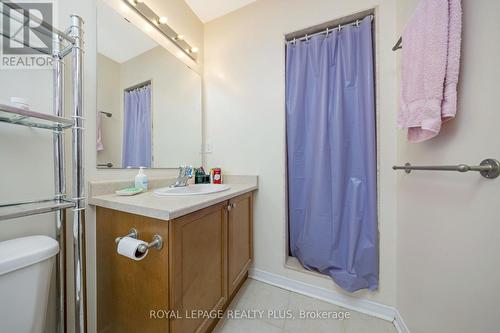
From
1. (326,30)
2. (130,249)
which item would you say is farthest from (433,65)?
(130,249)

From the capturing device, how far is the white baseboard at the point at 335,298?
111 cm

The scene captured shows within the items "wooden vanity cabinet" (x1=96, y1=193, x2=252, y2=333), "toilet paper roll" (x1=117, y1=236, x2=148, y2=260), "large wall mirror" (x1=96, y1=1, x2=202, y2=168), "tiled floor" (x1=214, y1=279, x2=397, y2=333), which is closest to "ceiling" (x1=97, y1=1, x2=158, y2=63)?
"large wall mirror" (x1=96, y1=1, x2=202, y2=168)

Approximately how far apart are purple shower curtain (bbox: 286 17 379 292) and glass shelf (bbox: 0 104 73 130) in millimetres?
1287

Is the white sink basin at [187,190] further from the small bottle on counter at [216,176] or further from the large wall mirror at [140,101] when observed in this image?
the large wall mirror at [140,101]

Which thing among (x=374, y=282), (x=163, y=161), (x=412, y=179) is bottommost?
(x=374, y=282)

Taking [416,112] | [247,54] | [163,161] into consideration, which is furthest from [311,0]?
[163,161]

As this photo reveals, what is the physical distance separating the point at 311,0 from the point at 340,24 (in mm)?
283

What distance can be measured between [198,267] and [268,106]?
1.22 metres

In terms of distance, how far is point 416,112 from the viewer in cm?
75

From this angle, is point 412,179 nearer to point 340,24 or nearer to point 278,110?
point 278,110

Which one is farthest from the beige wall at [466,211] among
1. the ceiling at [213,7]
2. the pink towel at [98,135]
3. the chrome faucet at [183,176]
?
the pink towel at [98,135]

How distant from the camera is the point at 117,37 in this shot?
40.9 inches

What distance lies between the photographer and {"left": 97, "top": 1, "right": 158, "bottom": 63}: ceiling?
964mm

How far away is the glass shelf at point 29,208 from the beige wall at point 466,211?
4.83ft
